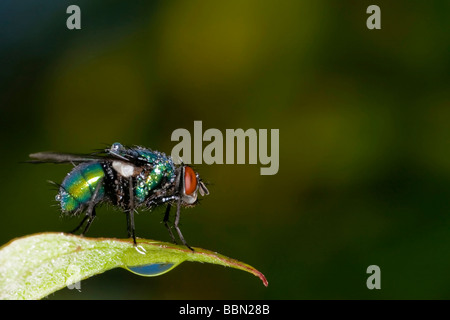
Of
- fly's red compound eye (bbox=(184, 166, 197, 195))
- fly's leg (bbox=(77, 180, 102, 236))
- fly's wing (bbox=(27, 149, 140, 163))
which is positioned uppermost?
fly's wing (bbox=(27, 149, 140, 163))

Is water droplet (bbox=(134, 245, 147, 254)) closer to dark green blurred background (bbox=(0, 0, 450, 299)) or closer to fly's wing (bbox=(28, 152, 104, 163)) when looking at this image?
fly's wing (bbox=(28, 152, 104, 163))

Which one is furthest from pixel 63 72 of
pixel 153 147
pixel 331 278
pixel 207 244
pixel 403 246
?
pixel 403 246

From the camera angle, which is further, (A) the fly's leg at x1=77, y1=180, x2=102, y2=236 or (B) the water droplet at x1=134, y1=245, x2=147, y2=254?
(A) the fly's leg at x1=77, y1=180, x2=102, y2=236

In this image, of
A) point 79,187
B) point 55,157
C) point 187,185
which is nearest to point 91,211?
point 79,187

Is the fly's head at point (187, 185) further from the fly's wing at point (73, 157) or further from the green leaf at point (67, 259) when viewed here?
the green leaf at point (67, 259)

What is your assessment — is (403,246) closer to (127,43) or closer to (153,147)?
(153,147)

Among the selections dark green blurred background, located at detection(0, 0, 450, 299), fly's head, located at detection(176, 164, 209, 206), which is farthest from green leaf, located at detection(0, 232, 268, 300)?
dark green blurred background, located at detection(0, 0, 450, 299)

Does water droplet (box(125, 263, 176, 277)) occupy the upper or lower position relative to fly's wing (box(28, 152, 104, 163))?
lower
